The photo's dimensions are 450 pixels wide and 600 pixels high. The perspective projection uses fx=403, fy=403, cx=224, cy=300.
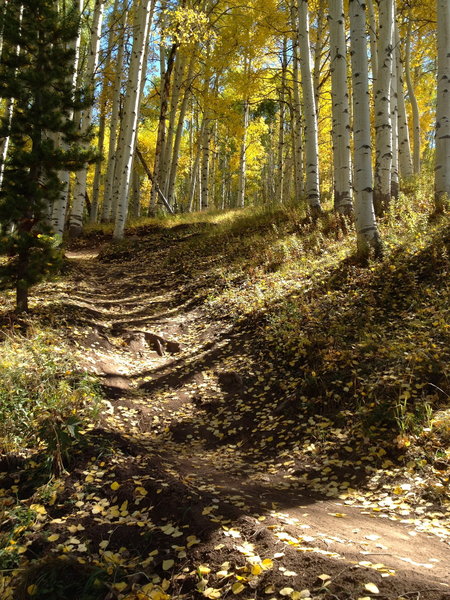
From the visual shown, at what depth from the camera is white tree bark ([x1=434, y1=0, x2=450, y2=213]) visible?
7.80m

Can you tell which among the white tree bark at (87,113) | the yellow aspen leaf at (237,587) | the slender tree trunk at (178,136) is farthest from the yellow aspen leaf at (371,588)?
the slender tree trunk at (178,136)

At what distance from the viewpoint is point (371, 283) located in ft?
20.9

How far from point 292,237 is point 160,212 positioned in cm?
853

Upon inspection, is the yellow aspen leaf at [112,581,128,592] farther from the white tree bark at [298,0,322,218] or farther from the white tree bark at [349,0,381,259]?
the white tree bark at [298,0,322,218]

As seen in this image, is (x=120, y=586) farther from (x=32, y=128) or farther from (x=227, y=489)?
(x=32, y=128)

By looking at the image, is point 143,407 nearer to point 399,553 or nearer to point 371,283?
point 399,553

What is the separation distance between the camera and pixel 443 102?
7.80m

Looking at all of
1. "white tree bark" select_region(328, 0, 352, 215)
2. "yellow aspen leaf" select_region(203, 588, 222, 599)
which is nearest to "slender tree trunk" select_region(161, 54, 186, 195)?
"white tree bark" select_region(328, 0, 352, 215)

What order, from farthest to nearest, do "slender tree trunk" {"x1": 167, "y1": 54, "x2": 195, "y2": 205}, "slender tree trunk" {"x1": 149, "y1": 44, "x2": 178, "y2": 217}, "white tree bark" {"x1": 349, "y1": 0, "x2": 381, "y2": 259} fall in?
"slender tree trunk" {"x1": 167, "y1": 54, "x2": 195, "y2": 205} < "slender tree trunk" {"x1": 149, "y1": 44, "x2": 178, "y2": 217} < "white tree bark" {"x1": 349, "y1": 0, "x2": 381, "y2": 259}

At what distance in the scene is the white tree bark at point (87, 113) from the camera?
1091 centimetres

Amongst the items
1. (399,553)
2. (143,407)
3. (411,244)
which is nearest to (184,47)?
(411,244)

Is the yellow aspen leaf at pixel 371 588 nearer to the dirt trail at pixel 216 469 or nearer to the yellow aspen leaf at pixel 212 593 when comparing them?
the dirt trail at pixel 216 469

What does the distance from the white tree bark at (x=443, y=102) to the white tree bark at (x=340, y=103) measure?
1739 mm

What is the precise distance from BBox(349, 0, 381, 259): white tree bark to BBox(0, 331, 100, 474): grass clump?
5058 millimetres
